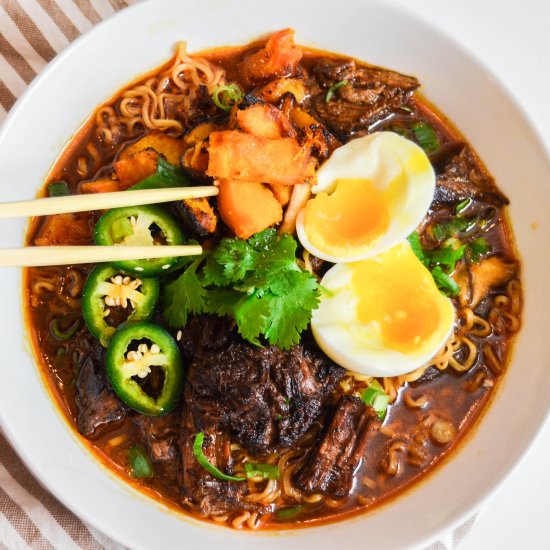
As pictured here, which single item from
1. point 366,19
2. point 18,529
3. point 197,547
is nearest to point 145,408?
point 197,547

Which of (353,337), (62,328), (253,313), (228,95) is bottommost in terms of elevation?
(353,337)

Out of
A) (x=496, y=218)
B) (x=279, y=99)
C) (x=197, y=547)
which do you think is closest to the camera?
(x=197, y=547)

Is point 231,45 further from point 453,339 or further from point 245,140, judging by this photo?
point 453,339

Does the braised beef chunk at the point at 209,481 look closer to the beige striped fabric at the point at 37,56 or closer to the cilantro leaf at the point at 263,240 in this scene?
the beige striped fabric at the point at 37,56

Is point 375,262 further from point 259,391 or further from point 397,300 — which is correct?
point 259,391

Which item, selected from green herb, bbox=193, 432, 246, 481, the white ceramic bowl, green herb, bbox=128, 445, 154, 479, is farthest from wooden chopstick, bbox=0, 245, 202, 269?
green herb, bbox=128, 445, 154, 479

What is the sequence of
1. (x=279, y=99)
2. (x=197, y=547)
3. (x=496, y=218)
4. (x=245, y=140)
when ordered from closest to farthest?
(x=245, y=140) → (x=197, y=547) → (x=279, y=99) → (x=496, y=218)

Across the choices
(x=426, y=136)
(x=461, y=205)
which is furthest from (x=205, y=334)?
(x=426, y=136)
